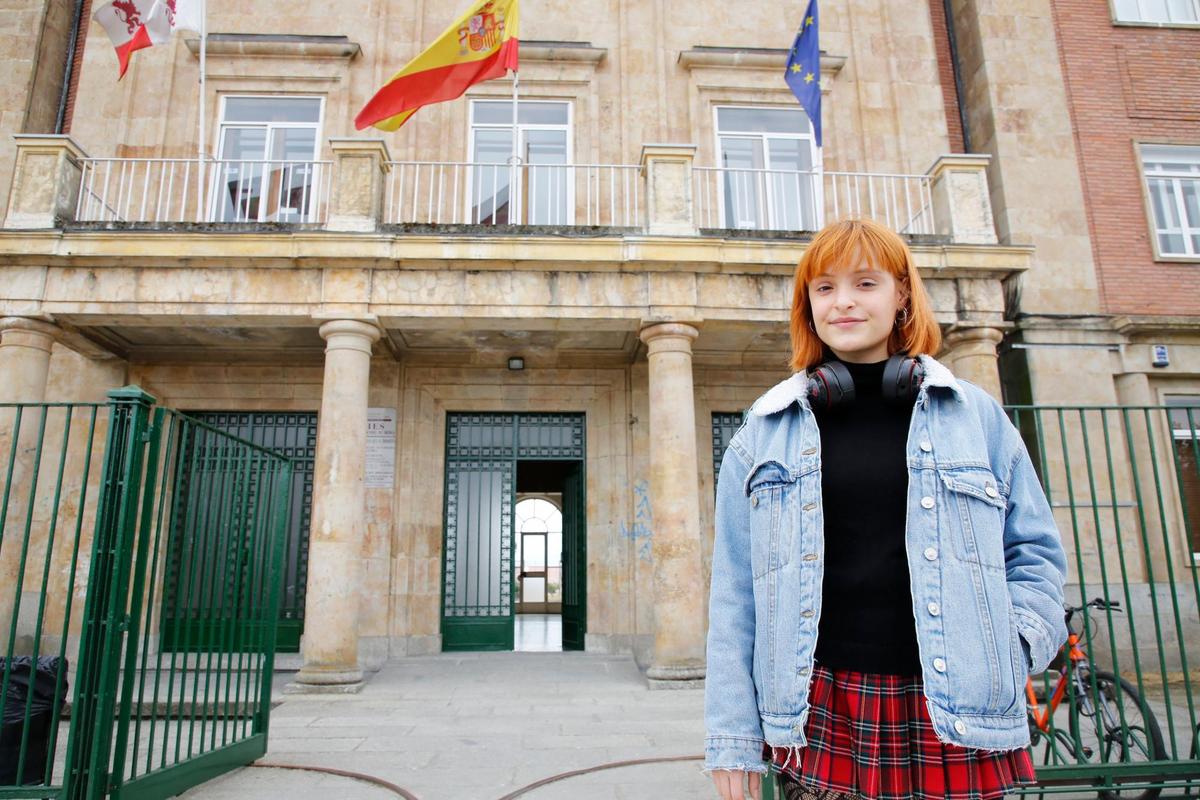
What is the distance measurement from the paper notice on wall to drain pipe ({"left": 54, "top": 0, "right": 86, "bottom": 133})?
7.09 metres

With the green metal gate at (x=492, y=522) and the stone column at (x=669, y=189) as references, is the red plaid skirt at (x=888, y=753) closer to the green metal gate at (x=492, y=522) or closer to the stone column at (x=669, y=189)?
the stone column at (x=669, y=189)

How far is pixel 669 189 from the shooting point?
9797 millimetres

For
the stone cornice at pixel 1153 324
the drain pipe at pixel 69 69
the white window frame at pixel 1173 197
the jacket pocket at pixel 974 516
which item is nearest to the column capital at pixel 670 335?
the stone cornice at pixel 1153 324

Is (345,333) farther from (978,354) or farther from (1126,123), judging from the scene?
(1126,123)

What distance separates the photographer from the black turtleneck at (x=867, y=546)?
5.46 feet

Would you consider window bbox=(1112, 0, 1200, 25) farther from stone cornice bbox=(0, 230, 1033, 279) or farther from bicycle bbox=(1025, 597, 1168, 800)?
bicycle bbox=(1025, 597, 1168, 800)

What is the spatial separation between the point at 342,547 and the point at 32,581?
453 centimetres

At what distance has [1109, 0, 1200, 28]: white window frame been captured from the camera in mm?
13016

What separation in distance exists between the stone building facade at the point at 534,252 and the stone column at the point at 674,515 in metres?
0.04

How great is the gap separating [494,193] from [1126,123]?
10.3 metres

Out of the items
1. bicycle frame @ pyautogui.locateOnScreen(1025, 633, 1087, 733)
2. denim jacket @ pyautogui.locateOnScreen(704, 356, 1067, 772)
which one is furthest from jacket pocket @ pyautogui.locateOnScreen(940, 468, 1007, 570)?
bicycle frame @ pyautogui.locateOnScreen(1025, 633, 1087, 733)

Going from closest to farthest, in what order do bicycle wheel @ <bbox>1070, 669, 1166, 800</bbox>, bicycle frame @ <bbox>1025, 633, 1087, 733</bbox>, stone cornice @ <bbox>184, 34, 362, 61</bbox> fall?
bicycle wheel @ <bbox>1070, 669, 1166, 800</bbox> < bicycle frame @ <bbox>1025, 633, 1087, 733</bbox> < stone cornice @ <bbox>184, 34, 362, 61</bbox>

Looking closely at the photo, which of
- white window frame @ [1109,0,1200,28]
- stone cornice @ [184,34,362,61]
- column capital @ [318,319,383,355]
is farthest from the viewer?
white window frame @ [1109,0,1200,28]

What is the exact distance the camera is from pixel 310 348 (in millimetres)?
11641
